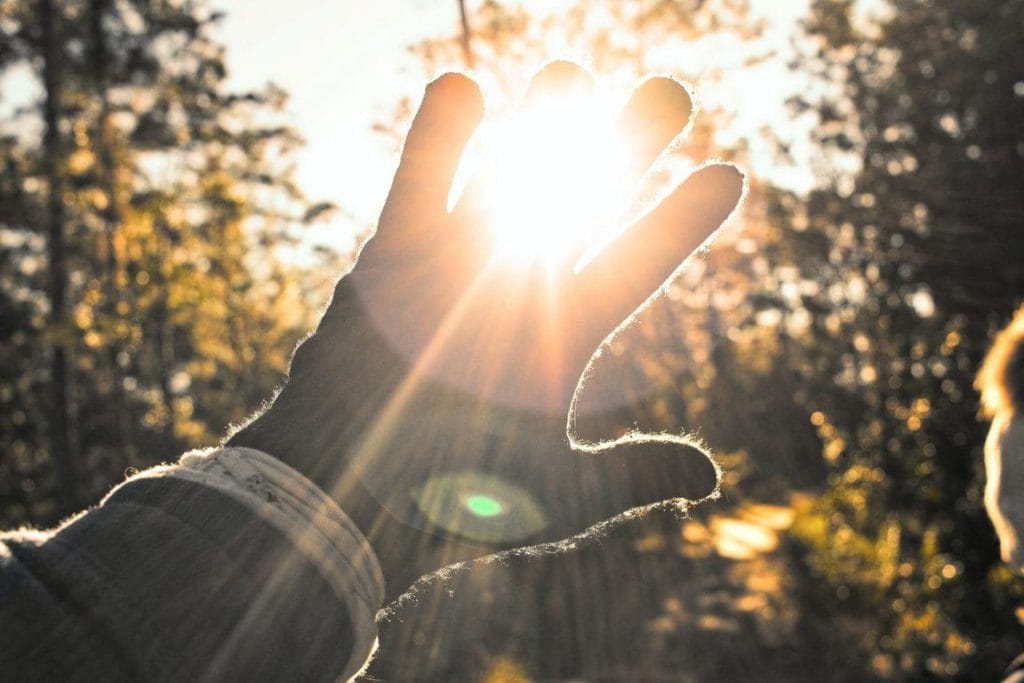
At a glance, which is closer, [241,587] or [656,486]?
[241,587]

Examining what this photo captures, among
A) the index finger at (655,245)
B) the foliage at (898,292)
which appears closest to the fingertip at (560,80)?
the index finger at (655,245)

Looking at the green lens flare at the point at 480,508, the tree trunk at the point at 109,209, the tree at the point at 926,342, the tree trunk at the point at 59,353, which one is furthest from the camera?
the tree trunk at the point at 109,209

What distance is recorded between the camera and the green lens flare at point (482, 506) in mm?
1149

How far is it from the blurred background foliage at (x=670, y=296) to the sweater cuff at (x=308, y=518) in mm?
693

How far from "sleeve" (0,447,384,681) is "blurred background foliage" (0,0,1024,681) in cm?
75

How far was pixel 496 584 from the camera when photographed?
35.7 feet

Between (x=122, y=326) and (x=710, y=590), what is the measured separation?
11554mm

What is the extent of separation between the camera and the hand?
3.82ft

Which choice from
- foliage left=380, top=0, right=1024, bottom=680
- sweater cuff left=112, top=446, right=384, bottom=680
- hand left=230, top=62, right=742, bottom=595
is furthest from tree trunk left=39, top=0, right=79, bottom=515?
sweater cuff left=112, top=446, right=384, bottom=680

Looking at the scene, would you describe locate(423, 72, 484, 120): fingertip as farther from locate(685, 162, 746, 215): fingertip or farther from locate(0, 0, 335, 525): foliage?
locate(0, 0, 335, 525): foliage

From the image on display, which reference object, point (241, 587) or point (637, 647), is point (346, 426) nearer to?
point (241, 587)

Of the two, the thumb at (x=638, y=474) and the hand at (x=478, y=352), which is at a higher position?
the hand at (x=478, y=352)

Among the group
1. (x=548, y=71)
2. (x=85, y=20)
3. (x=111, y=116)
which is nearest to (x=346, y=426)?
(x=548, y=71)

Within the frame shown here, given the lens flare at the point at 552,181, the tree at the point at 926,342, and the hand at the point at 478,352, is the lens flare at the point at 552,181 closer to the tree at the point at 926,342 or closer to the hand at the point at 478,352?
the hand at the point at 478,352
